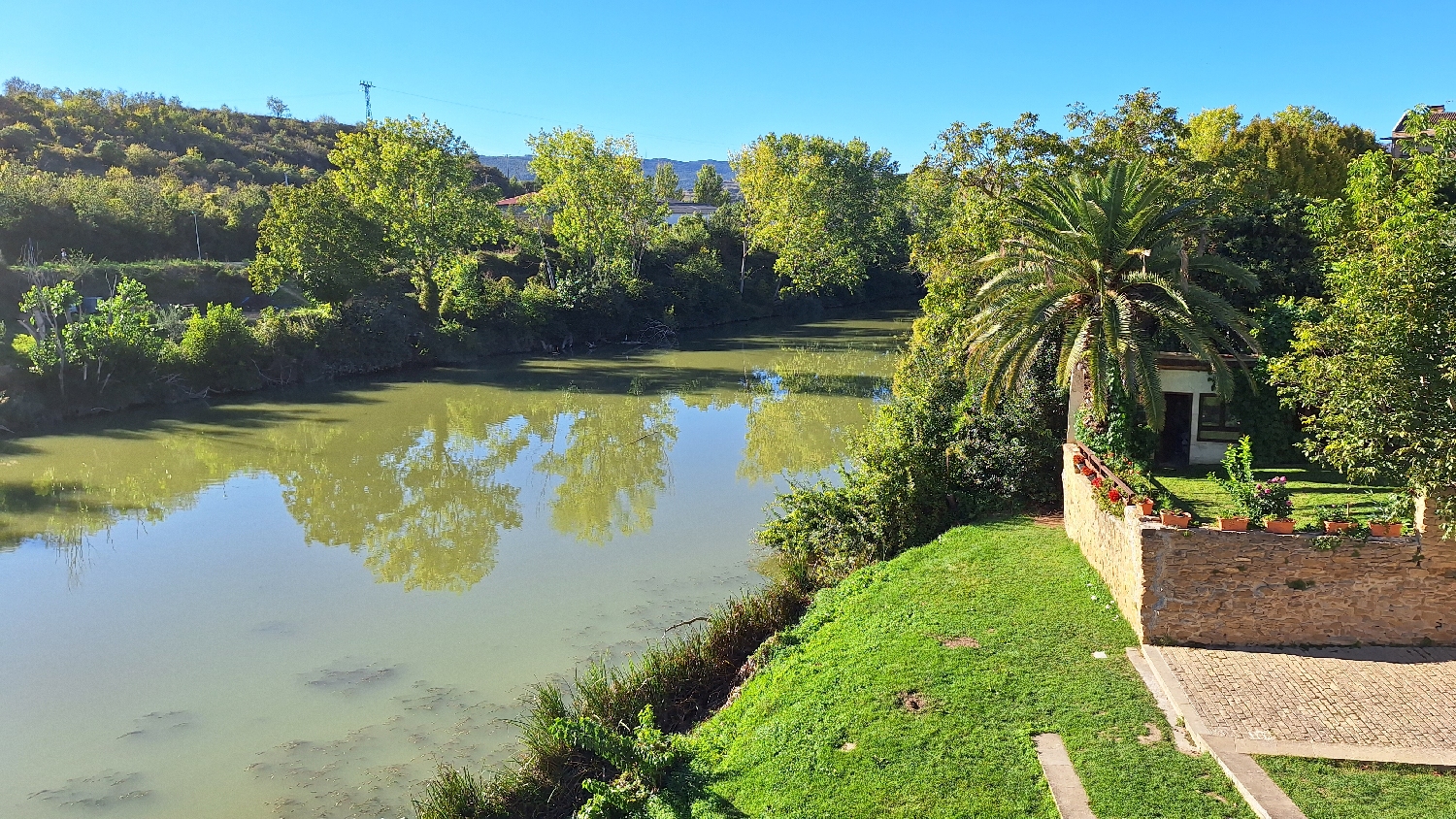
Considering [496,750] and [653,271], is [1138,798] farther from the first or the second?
[653,271]

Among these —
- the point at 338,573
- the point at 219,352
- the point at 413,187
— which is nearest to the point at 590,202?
the point at 413,187

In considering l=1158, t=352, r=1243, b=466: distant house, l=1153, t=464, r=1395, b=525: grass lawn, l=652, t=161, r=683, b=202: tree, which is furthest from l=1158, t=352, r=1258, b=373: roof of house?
l=652, t=161, r=683, b=202: tree

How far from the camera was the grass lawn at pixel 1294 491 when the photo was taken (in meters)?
11.5

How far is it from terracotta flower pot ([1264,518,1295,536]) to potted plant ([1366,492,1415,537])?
78cm

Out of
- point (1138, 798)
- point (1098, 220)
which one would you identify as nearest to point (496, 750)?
point (1138, 798)

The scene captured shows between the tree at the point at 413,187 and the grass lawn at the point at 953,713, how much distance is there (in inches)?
1403

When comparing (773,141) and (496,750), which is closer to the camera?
(496,750)

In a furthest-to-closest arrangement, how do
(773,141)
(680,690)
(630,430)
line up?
(773,141) < (630,430) < (680,690)

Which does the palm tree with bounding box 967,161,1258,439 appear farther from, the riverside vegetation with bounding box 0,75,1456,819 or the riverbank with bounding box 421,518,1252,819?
the riverbank with bounding box 421,518,1252,819

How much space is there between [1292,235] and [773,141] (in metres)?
35.0

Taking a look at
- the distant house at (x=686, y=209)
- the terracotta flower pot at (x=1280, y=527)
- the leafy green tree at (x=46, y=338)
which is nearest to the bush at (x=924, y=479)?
the terracotta flower pot at (x=1280, y=527)

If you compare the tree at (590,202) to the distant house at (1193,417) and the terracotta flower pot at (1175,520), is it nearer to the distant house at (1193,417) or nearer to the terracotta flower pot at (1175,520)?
the distant house at (1193,417)

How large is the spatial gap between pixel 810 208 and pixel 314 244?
2577 cm

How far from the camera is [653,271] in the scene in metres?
55.1
